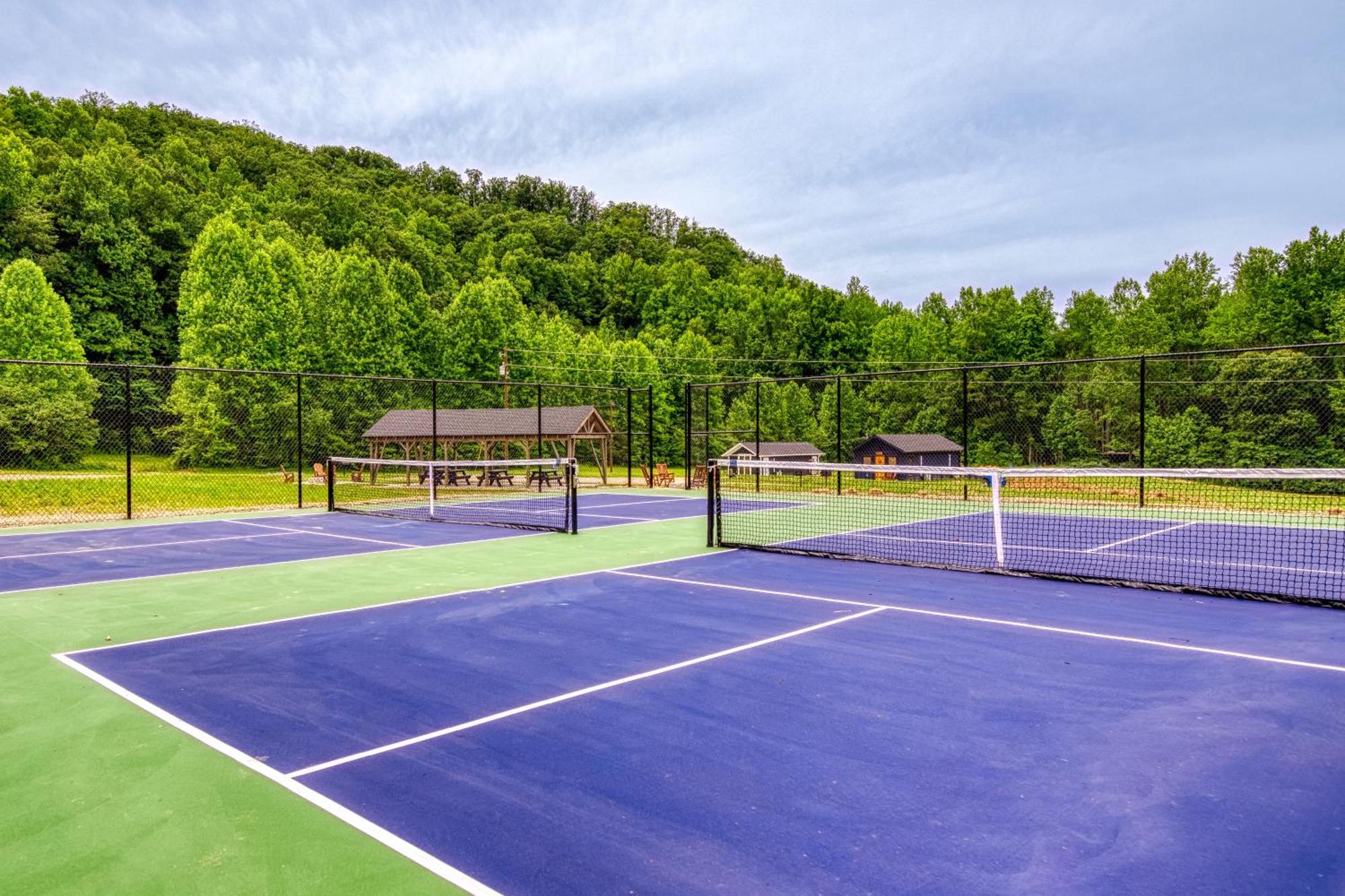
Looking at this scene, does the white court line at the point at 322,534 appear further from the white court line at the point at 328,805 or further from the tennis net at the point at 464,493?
the white court line at the point at 328,805

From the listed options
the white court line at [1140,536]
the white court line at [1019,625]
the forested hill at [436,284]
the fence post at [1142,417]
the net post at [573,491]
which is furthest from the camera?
the forested hill at [436,284]

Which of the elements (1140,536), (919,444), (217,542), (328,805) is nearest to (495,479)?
(217,542)

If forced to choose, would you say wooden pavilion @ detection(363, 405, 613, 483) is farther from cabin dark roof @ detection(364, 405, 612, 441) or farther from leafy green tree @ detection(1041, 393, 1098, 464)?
leafy green tree @ detection(1041, 393, 1098, 464)

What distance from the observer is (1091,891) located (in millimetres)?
2463

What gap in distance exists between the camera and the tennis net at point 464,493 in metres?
13.1

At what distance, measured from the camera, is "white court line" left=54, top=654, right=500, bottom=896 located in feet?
8.38

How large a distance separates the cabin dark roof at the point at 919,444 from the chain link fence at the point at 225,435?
54.3 ft

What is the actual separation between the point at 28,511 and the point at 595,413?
16.1 m

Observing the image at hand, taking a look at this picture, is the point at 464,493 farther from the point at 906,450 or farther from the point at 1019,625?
the point at 906,450

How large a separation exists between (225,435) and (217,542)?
23909 mm

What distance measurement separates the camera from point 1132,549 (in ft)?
33.8

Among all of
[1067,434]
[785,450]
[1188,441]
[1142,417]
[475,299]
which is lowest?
[785,450]

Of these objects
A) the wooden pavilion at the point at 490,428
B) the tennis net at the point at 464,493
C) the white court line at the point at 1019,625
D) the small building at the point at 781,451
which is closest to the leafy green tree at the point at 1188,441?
the small building at the point at 781,451

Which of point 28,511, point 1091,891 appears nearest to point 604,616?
point 1091,891
